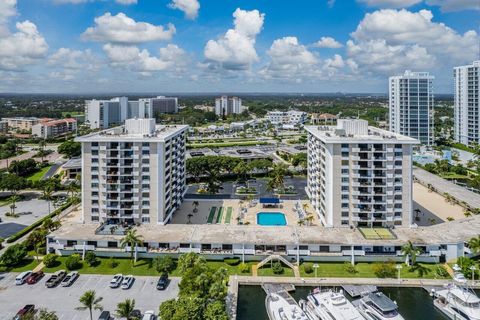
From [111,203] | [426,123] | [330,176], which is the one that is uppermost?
[426,123]

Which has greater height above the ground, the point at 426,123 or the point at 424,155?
the point at 426,123

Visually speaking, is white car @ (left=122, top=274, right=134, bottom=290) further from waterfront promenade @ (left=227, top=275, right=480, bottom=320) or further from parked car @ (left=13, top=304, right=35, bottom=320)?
waterfront promenade @ (left=227, top=275, right=480, bottom=320)

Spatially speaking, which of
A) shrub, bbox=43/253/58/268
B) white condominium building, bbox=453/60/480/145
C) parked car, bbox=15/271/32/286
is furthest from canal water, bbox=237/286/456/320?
white condominium building, bbox=453/60/480/145

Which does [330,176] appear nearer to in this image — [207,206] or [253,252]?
[253,252]

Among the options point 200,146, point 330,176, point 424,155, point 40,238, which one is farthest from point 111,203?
point 424,155

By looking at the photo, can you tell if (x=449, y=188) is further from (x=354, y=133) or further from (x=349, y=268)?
(x=349, y=268)

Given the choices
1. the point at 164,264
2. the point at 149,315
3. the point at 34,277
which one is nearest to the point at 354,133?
the point at 164,264

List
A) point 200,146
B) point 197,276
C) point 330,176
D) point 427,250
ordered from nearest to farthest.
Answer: point 197,276, point 427,250, point 330,176, point 200,146
